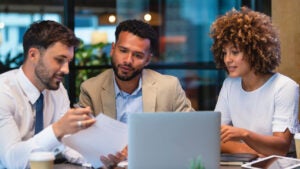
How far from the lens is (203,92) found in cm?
526

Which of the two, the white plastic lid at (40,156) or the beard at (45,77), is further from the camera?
the beard at (45,77)

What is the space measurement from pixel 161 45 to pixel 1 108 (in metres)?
3.03

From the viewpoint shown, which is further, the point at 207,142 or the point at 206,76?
the point at 206,76

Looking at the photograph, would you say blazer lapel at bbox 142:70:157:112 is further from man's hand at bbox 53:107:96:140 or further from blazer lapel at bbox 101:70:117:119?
man's hand at bbox 53:107:96:140

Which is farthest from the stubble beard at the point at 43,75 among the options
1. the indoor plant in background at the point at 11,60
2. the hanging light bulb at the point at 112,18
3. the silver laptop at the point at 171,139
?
the hanging light bulb at the point at 112,18

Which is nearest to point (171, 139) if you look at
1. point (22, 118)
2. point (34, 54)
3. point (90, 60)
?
point (22, 118)

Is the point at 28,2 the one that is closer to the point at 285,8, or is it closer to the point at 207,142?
the point at 285,8

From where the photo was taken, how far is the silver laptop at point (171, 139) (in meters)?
1.96

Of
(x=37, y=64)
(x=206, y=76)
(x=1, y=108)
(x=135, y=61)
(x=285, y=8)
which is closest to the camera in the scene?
(x=1, y=108)

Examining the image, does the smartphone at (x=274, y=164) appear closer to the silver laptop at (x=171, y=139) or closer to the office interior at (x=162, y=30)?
the silver laptop at (x=171, y=139)

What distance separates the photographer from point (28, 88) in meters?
2.52

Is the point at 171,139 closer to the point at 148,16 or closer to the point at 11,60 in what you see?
the point at 11,60

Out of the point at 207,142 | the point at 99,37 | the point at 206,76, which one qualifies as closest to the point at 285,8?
the point at 206,76

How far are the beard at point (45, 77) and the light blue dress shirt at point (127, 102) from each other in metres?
0.55
